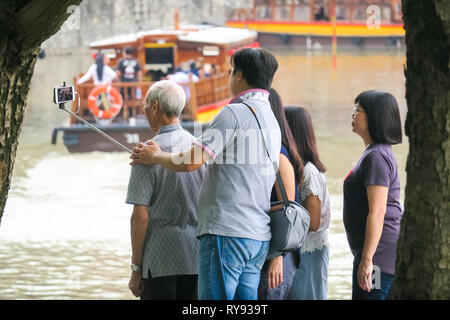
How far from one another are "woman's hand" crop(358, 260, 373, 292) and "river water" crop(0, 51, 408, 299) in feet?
10.2

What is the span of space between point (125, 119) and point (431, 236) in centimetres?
1200

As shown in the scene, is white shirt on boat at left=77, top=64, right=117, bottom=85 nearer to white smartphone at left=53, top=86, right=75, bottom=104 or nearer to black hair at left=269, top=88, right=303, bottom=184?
black hair at left=269, top=88, right=303, bottom=184

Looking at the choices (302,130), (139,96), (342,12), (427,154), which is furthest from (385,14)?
(427,154)

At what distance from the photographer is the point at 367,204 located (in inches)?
148

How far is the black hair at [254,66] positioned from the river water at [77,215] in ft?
11.8

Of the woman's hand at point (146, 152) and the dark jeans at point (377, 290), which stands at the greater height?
the woman's hand at point (146, 152)

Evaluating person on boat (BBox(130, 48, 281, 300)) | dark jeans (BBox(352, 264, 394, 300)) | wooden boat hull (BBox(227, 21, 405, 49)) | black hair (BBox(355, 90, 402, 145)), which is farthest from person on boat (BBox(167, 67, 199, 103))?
wooden boat hull (BBox(227, 21, 405, 49))

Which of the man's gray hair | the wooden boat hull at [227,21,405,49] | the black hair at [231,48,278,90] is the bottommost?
the wooden boat hull at [227,21,405,49]

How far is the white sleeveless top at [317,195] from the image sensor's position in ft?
13.0

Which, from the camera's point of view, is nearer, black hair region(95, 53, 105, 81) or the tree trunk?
the tree trunk

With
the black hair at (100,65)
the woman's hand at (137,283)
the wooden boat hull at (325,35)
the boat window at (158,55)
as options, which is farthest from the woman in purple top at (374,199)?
the wooden boat hull at (325,35)

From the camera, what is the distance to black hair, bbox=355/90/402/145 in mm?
3797

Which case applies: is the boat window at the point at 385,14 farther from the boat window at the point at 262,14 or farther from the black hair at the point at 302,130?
the black hair at the point at 302,130
